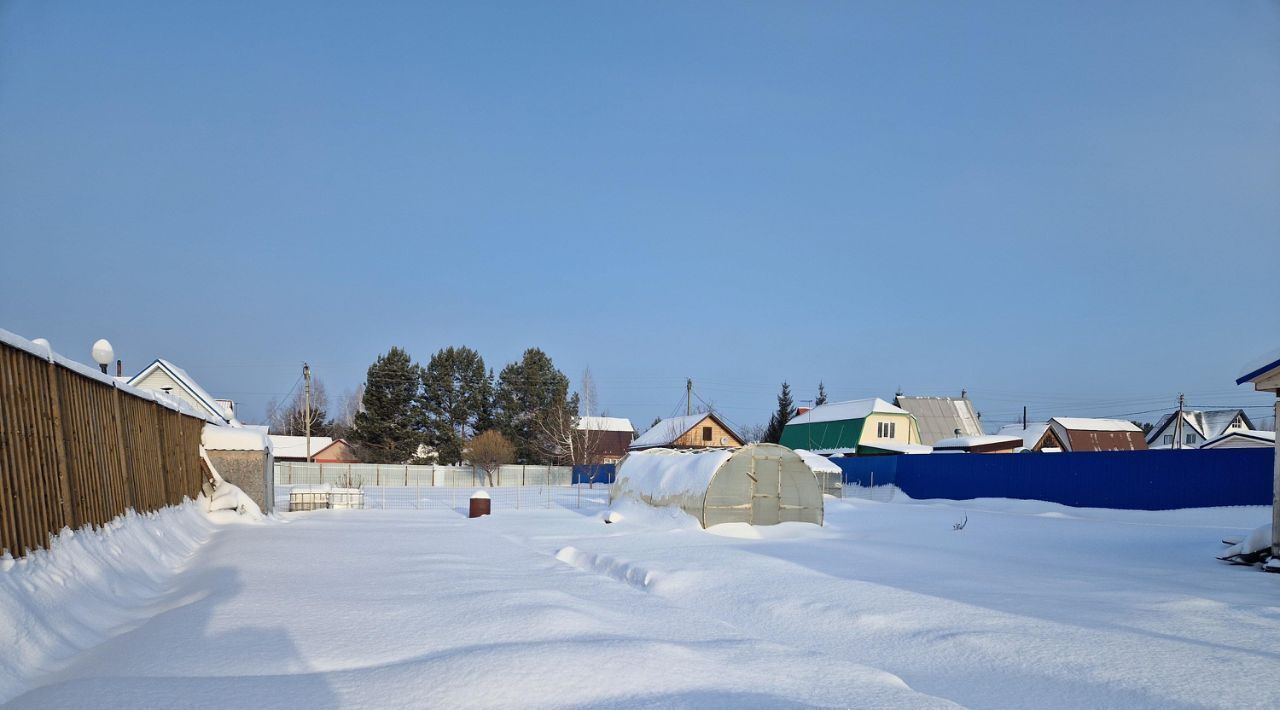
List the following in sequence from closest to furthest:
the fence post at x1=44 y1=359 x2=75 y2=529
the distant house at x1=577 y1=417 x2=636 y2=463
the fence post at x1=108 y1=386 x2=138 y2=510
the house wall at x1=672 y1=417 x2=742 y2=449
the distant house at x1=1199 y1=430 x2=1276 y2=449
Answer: the fence post at x1=44 y1=359 x2=75 y2=529, the fence post at x1=108 y1=386 x2=138 y2=510, the distant house at x1=1199 y1=430 x2=1276 y2=449, the house wall at x1=672 y1=417 x2=742 y2=449, the distant house at x1=577 y1=417 x2=636 y2=463

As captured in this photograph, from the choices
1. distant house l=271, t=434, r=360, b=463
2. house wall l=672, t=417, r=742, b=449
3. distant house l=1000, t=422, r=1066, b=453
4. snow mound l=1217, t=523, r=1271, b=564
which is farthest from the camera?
distant house l=271, t=434, r=360, b=463

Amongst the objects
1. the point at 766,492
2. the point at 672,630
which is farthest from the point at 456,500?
the point at 672,630

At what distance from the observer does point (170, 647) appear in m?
5.93

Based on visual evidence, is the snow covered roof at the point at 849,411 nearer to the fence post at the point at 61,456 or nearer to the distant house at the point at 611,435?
the distant house at the point at 611,435

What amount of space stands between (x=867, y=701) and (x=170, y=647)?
5050 mm

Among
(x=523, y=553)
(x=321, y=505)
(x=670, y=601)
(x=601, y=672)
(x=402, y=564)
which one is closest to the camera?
(x=601, y=672)

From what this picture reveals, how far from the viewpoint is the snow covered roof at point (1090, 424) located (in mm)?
51312

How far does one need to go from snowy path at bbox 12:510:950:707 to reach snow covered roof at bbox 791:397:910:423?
40997mm

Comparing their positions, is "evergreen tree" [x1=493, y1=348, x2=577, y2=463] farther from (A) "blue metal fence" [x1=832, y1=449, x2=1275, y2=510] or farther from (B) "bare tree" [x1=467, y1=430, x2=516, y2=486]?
(A) "blue metal fence" [x1=832, y1=449, x2=1275, y2=510]

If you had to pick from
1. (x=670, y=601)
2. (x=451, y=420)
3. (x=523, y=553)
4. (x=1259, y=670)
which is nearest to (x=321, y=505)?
(x=523, y=553)

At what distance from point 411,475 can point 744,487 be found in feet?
111

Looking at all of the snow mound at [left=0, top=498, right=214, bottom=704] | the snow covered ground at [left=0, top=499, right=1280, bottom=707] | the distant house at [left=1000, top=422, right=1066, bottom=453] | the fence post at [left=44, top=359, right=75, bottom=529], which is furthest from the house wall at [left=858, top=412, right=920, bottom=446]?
the fence post at [left=44, top=359, right=75, bottom=529]

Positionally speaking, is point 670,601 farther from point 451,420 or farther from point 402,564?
point 451,420

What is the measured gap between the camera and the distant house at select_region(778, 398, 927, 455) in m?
48.0
